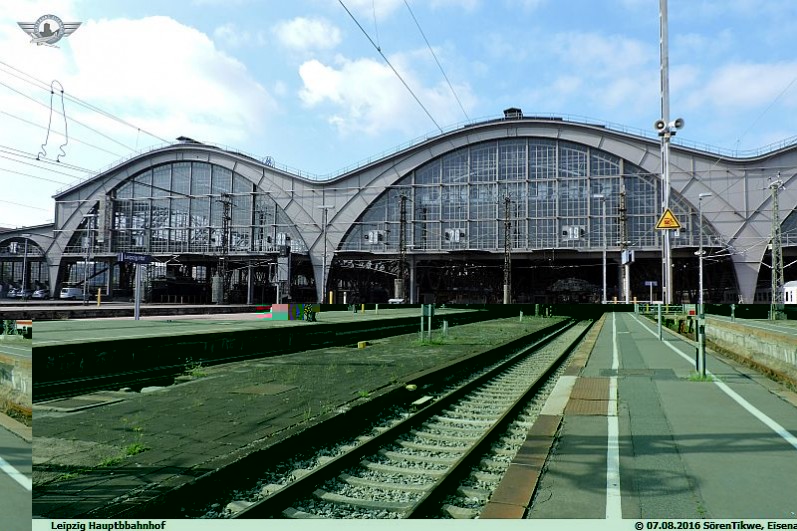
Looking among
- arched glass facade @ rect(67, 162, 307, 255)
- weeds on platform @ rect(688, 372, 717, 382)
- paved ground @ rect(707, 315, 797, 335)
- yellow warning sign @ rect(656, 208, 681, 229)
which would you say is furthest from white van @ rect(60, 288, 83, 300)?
weeds on platform @ rect(688, 372, 717, 382)

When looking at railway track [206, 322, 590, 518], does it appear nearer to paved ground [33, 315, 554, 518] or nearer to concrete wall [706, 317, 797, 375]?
paved ground [33, 315, 554, 518]

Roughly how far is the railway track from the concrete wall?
21.2 ft

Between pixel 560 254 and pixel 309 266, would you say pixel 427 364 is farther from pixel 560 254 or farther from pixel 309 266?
pixel 309 266

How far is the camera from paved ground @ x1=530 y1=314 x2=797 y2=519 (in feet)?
15.8

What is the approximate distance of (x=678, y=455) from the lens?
247 inches

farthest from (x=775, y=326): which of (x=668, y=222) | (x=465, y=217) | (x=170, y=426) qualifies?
(x=465, y=217)

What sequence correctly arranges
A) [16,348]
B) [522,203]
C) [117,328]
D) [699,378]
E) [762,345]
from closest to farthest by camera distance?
1. [16,348]
2. [699,378]
3. [762,345]
4. [117,328]
5. [522,203]

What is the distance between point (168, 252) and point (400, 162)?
38769 millimetres

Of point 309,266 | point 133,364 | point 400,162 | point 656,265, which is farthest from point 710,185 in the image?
point 133,364

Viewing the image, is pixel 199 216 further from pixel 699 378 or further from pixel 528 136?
pixel 699 378

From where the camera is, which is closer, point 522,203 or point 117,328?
point 117,328

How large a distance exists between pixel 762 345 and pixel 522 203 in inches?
2405

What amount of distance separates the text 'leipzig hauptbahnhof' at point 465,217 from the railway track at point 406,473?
56731 mm

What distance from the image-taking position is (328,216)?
271 ft
